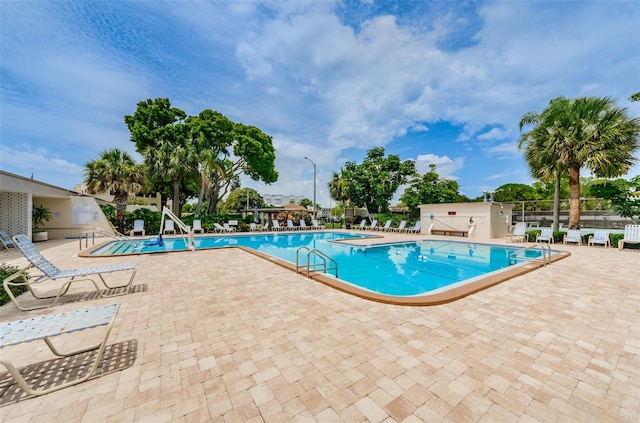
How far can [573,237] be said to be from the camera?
12.4 metres

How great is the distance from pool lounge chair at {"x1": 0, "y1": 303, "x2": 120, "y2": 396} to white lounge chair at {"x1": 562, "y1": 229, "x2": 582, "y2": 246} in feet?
57.3

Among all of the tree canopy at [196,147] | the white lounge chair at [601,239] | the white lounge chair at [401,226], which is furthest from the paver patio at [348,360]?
the tree canopy at [196,147]

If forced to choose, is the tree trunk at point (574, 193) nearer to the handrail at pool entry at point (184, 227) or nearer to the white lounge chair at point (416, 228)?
the white lounge chair at point (416, 228)

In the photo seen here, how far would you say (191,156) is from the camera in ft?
66.1

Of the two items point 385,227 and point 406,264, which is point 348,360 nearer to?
point 406,264

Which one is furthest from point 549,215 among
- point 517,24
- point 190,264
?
point 190,264

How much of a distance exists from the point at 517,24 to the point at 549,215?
19.6m

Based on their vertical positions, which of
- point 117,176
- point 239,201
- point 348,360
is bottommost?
point 348,360

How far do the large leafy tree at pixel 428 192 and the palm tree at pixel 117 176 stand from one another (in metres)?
21.3

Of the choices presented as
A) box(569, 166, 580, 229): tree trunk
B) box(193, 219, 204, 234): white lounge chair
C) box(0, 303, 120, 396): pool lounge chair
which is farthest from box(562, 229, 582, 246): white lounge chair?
box(193, 219, 204, 234): white lounge chair

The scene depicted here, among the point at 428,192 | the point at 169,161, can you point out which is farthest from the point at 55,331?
the point at 428,192

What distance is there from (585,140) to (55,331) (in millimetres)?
18458

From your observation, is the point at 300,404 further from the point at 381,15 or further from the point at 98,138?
the point at 98,138

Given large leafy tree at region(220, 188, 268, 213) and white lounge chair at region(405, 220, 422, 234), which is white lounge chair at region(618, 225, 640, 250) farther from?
large leafy tree at region(220, 188, 268, 213)
